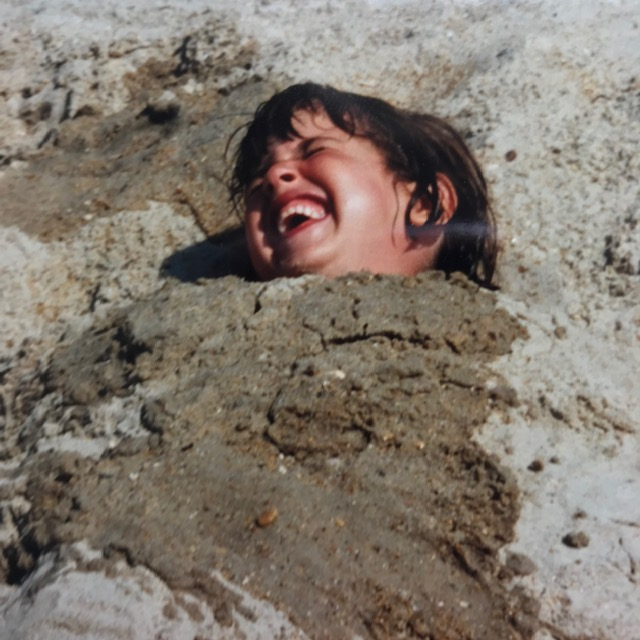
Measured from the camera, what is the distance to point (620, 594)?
138 centimetres

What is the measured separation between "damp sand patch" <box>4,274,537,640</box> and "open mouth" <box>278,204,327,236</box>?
182 millimetres

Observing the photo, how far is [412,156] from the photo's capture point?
2.22 m

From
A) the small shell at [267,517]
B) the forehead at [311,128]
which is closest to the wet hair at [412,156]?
the forehead at [311,128]

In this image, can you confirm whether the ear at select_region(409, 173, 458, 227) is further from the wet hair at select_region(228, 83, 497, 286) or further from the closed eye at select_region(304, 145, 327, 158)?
the closed eye at select_region(304, 145, 327, 158)

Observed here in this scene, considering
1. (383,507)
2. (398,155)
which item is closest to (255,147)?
(398,155)

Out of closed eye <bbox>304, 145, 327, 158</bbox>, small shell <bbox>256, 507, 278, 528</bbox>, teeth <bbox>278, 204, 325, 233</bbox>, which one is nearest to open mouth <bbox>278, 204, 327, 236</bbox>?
teeth <bbox>278, 204, 325, 233</bbox>

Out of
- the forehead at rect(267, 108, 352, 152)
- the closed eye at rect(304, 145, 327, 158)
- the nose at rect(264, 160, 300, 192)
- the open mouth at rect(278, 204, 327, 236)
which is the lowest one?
the open mouth at rect(278, 204, 327, 236)

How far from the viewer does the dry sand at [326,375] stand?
138 centimetres

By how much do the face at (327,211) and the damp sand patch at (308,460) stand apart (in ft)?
0.38

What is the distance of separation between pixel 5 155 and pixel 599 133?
5.59ft

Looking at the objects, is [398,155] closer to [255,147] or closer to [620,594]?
[255,147]

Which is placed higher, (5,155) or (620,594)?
(620,594)

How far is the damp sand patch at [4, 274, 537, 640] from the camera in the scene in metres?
1.37

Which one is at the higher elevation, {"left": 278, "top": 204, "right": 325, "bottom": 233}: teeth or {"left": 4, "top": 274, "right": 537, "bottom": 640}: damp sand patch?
{"left": 278, "top": 204, "right": 325, "bottom": 233}: teeth
